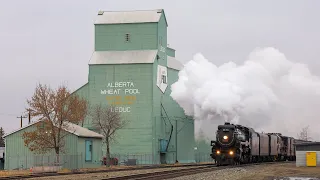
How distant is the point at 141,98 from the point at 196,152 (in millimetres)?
17730

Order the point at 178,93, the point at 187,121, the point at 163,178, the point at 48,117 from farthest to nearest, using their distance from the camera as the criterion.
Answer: the point at 187,121
the point at 178,93
the point at 48,117
the point at 163,178

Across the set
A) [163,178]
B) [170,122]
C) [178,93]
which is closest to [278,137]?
[178,93]

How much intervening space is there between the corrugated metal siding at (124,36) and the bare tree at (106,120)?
364 inches

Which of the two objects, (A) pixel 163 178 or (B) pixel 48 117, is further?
(B) pixel 48 117

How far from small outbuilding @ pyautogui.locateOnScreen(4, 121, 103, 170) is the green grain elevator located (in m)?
14.1

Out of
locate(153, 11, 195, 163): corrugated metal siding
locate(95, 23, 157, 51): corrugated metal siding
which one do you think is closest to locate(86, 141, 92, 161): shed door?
locate(153, 11, 195, 163): corrugated metal siding

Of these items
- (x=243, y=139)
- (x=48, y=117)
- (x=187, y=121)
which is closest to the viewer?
(x=243, y=139)

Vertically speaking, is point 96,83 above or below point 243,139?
above

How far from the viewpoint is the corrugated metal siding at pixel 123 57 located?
7869 cm

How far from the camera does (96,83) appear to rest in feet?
259

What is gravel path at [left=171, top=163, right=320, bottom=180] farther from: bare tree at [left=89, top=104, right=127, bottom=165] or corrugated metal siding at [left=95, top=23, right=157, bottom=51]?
corrugated metal siding at [left=95, top=23, right=157, bottom=51]

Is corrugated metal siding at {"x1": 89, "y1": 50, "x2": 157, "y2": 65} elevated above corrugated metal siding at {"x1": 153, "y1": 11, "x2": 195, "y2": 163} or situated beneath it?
elevated above

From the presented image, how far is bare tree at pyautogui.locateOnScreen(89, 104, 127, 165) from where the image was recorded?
240 ft

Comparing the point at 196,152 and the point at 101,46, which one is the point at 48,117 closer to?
the point at 101,46
